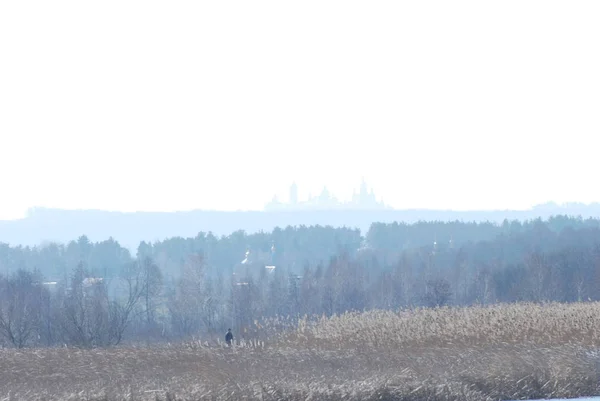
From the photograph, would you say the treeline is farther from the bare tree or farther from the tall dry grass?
the tall dry grass

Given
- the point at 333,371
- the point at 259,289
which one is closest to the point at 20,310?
the point at 333,371

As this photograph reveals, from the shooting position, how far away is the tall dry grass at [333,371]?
1978cm

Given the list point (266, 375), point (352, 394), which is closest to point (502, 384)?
point (352, 394)

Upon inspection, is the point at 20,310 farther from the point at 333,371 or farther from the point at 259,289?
the point at 259,289

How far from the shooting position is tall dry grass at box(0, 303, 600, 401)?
19.8 metres

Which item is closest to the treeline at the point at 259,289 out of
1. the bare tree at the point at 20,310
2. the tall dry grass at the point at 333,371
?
the bare tree at the point at 20,310

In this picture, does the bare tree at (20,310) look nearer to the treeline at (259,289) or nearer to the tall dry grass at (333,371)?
the treeline at (259,289)

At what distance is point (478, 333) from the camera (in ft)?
87.6

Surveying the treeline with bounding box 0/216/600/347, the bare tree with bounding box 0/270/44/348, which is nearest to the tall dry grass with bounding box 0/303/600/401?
the treeline with bounding box 0/216/600/347

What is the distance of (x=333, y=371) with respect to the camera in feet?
70.0

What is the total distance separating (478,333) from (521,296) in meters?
38.0

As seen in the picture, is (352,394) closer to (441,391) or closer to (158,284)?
(441,391)

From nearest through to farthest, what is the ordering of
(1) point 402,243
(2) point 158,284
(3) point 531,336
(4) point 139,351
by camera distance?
(4) point 139,351 < (3) point 531,336 < (2) point 158,284 < (1) point 402,243

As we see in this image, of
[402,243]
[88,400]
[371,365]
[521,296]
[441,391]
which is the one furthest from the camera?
[402,243]
